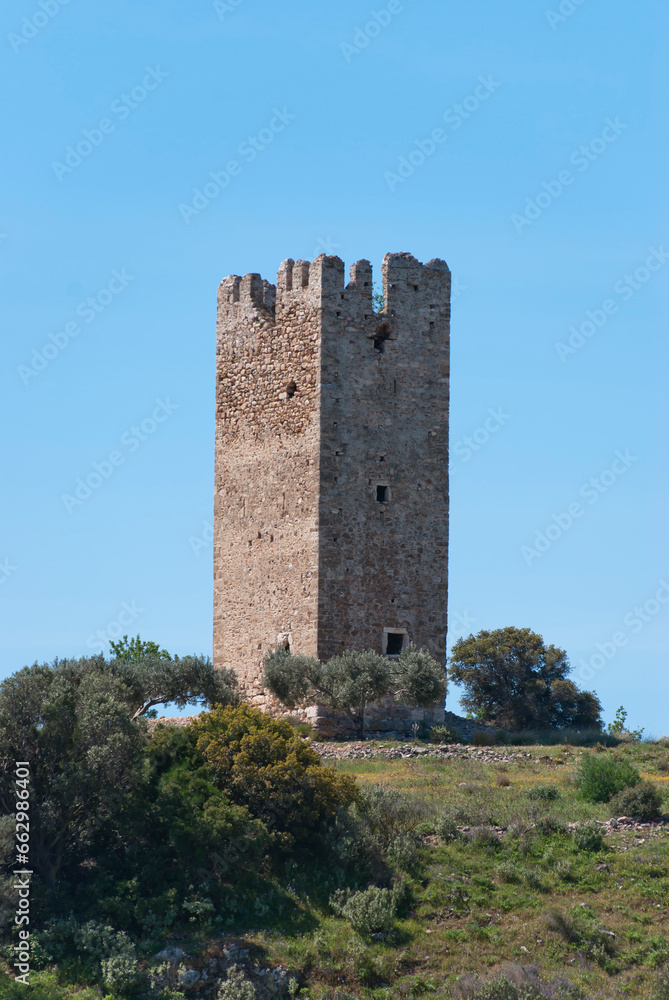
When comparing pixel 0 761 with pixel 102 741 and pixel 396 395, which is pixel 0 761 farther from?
pixel 396 395

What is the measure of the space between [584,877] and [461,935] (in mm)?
2208

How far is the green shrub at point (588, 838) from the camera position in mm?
23062

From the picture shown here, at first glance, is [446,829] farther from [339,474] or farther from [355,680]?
[339,474]

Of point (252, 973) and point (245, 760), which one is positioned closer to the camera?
point (252, 973)

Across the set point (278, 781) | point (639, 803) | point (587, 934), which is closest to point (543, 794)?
point (639, 803)

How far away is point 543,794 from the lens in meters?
25.1

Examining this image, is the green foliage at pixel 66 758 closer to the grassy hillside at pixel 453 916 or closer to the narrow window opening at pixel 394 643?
the grassy hillside at pixel 453 916

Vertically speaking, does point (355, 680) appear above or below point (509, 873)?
above

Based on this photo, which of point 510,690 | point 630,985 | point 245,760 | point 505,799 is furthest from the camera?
point 510,690

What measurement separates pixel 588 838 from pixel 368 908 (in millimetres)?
3687

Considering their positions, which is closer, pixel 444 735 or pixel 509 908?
pixel 509 908

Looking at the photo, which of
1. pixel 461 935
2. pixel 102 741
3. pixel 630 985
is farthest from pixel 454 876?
pixel 102 741

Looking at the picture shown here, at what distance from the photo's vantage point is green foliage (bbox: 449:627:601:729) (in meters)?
39.1

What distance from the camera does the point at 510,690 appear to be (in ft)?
131
